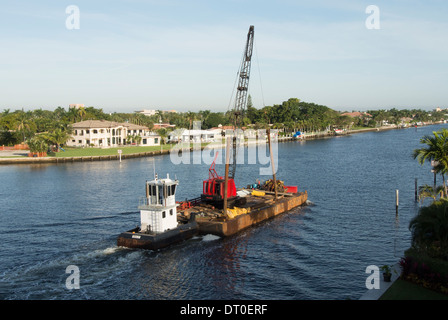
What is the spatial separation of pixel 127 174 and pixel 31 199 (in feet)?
86.1

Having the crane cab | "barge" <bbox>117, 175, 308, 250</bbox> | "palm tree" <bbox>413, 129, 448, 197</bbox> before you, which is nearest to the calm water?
"barge" <bbox>117, 175, 308, 250</bbox>

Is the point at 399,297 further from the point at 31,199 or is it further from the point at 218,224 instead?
the point at 31,199

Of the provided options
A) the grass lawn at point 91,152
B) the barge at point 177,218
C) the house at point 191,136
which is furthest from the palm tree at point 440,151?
the house at point 191,136

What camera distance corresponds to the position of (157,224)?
34.5 metres

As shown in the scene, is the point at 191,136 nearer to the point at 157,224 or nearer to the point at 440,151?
the point at 157,224

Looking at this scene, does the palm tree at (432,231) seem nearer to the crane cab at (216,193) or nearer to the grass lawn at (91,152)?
the crane cab at (216,193)

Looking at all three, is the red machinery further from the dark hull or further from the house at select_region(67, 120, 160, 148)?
the house at select_region(67, 120, 160, 148)

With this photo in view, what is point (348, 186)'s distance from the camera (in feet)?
215

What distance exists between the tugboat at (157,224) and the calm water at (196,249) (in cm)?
84

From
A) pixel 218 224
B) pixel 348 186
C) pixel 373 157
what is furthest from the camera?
pixel 373 157

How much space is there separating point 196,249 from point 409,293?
742 inches

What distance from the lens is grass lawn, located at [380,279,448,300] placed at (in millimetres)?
19328

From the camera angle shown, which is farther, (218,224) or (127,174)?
(127,174)
